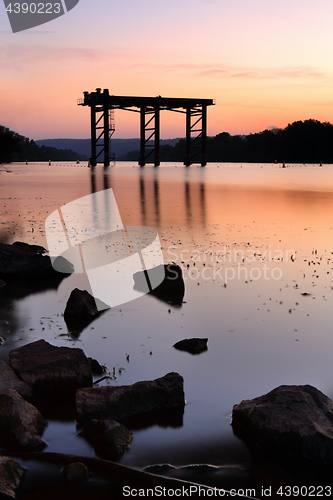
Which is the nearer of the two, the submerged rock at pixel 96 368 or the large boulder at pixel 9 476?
the large boulder at pixel 9 476

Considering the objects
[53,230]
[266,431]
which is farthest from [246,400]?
[53,230]

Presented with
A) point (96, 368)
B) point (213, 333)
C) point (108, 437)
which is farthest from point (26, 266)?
point (108, 437)

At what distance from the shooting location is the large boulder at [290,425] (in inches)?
185

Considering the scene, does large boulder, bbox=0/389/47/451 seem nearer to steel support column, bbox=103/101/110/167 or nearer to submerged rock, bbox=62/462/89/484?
submerged rock, bbox=62/462/89/484

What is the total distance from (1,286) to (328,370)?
6.94 m

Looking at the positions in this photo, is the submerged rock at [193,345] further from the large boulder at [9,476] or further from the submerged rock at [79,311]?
the large boulder at [9,476]

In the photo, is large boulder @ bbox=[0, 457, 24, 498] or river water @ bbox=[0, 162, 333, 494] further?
river water @ bbox=[0, 162, 333, 494]

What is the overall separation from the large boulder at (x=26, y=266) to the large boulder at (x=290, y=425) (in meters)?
7.34

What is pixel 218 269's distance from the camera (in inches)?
464

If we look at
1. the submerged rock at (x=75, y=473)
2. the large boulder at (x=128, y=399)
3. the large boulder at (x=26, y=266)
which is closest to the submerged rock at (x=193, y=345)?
the large boulder at (x=128, y=399)

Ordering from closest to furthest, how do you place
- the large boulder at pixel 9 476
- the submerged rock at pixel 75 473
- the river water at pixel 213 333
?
the large boulder at pixel 9 476, the submerged rock at pixel 75 473, the river water at pixel 213 333

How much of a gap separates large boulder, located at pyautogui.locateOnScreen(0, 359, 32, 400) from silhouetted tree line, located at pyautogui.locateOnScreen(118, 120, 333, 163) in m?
165

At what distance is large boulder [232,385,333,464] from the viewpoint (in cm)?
470

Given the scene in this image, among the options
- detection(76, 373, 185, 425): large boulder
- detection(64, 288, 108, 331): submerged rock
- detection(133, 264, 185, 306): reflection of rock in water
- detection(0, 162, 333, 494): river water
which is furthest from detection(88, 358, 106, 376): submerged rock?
detection(133, 264, 185, 306): reflection of rock in water
